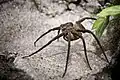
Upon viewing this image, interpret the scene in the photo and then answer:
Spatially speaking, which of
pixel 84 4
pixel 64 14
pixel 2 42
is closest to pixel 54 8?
pixel 64 14

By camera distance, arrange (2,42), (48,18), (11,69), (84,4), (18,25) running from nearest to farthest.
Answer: (11,69)
(2,42)
(18,25)
(48,18)
(84,4)

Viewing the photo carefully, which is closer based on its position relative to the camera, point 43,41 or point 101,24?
point 101,24

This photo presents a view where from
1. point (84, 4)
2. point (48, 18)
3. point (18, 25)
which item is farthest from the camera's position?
point (84, 4)

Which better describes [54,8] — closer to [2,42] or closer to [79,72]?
[2,42]

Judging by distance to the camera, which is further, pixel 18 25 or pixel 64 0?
pixel 64 0

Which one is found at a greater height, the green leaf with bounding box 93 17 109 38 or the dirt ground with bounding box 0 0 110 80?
the green leaf with bounding box 93 17 109 38

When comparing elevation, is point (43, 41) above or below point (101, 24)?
below

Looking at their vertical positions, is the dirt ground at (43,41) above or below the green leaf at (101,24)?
below

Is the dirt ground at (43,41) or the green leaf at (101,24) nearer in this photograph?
the dirt ground at (43,41)
